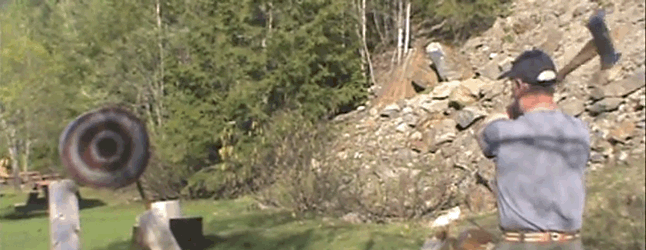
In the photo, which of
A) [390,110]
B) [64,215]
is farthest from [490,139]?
[390,110]

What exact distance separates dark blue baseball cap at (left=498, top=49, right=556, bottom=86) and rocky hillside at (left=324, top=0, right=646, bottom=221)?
1.61 meters

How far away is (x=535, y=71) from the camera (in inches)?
135

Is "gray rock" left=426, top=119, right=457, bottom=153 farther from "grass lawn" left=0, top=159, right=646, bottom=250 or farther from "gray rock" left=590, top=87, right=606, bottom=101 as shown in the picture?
"gray rock" left=590, top=87, right=606, bottom=101

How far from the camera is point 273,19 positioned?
470 inches

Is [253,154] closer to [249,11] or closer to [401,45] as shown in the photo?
[249,11]

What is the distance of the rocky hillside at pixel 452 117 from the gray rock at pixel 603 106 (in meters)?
0.06

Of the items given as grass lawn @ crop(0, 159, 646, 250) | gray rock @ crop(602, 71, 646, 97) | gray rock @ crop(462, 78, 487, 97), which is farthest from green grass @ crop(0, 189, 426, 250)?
gray rock @ crop(602, 71, 646, 97)

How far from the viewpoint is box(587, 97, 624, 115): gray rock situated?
4.61m

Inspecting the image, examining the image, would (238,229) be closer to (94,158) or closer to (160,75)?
(160,75)

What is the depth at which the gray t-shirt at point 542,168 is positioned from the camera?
10.8 ft

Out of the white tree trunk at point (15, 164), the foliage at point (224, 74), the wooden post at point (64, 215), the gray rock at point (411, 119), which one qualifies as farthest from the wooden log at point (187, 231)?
the white tree trunk at point (15, 164)

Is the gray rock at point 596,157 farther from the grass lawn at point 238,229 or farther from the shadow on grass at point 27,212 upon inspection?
the shadow on grass at point 27,212

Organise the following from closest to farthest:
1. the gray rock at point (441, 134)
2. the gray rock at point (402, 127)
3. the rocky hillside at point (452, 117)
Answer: the rocky hillside at point (452, 117) → the gray rock at point (441, 134) → the gray rock at point (402, 127)

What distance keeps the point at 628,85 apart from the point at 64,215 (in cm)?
302
